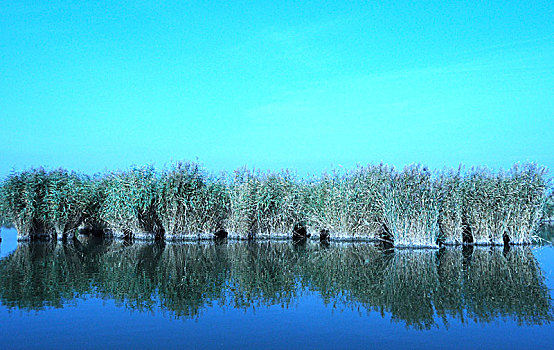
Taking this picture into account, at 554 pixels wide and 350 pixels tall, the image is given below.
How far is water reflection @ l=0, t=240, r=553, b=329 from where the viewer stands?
912cm

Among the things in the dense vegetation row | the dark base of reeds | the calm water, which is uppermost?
the dense vegetation row

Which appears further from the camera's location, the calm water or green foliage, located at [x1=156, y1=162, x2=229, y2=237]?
green foliage, located at [x1=156, y1=162, x2=229, y2=237]

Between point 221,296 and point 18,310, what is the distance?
380 centimetres

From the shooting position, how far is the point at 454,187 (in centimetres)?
1753

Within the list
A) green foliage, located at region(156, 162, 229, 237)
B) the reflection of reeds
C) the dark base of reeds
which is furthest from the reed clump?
the reflection of reeds

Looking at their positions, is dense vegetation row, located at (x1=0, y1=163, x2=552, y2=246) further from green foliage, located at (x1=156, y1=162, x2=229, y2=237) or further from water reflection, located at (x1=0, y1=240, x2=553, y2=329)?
water reflection, located at (x1=0, y1=240, x2=553, y2=329)

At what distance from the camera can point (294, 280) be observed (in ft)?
38.4

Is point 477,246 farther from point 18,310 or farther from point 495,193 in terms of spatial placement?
point 18,310

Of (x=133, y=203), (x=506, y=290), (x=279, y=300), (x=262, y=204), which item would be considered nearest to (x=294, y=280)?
(x=279, y=300)

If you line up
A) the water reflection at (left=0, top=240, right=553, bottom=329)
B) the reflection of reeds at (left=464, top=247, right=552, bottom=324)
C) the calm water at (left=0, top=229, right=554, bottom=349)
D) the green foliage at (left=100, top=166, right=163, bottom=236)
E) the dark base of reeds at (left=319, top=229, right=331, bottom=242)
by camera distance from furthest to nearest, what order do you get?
the dark base of reeds at (left=319, top=229, right=331, bottom=242), the green foliage at (left=100, top=166, right=163, bottom=236), the water reflection at (left=0, top=240, right=553, bottom=329), the reflection of reeds at (left=464, top=247, right=552, bottom=324), the calm water at (left=0, top=229, right=554, bottom=349)

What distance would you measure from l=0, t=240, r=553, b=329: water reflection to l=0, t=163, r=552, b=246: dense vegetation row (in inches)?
54.4

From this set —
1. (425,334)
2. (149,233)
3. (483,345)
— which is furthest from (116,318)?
(149,233)

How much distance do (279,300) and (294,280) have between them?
6.58 feet

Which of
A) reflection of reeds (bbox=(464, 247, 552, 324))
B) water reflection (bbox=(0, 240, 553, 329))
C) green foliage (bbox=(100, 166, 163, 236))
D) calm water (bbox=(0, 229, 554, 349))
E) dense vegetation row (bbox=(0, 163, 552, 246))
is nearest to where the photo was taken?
calm water (bbox=(0, 229, 554, 349))
